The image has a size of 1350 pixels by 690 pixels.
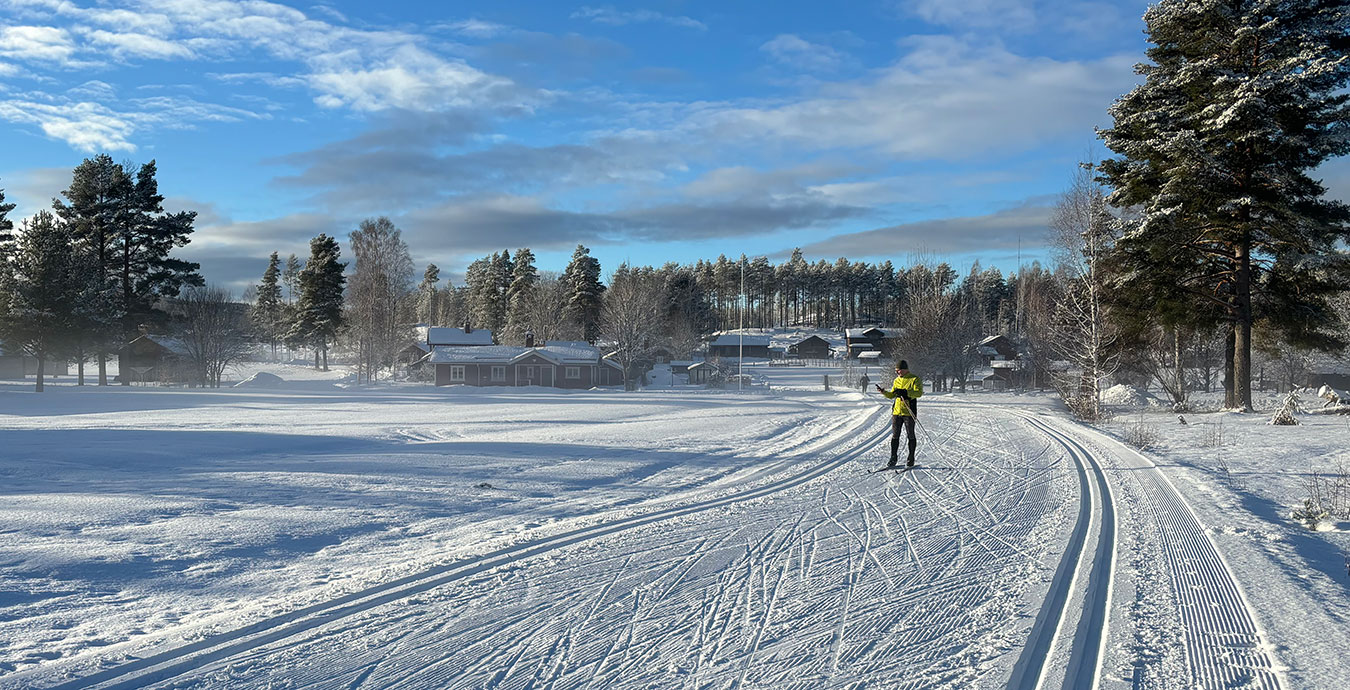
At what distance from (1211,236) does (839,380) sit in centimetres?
4104

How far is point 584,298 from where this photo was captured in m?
84.9

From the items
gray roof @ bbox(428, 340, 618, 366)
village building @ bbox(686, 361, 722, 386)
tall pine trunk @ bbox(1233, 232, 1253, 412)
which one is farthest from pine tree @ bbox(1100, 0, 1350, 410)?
gray roof @ bbox(428, 340, 618, 366)

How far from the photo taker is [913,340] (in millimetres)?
53438

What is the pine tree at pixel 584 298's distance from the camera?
84188 millimetres

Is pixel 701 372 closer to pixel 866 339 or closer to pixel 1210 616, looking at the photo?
pixel 866 339

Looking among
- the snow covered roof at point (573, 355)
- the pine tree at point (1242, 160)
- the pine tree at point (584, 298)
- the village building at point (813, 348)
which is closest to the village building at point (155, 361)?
the snow covered roof at point (573, 355)

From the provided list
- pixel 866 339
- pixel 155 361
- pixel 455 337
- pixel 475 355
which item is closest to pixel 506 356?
pixel 475 355

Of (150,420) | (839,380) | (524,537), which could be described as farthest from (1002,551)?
(839,380)

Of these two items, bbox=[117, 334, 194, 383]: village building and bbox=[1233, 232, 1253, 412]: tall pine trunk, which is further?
bbox=[117, 334, 194, 383]: village building

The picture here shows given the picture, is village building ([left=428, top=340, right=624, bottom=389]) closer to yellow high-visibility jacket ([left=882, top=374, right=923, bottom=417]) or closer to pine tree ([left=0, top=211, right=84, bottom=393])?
pine tree ([left=0, top=211, right=84, bottom=393])

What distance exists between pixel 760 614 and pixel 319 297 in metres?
69.9

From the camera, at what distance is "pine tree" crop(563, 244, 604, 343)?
3314 inches

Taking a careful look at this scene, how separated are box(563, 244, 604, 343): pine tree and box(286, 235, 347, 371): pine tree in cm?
2357

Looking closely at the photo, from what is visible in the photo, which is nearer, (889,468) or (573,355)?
(889,468)
